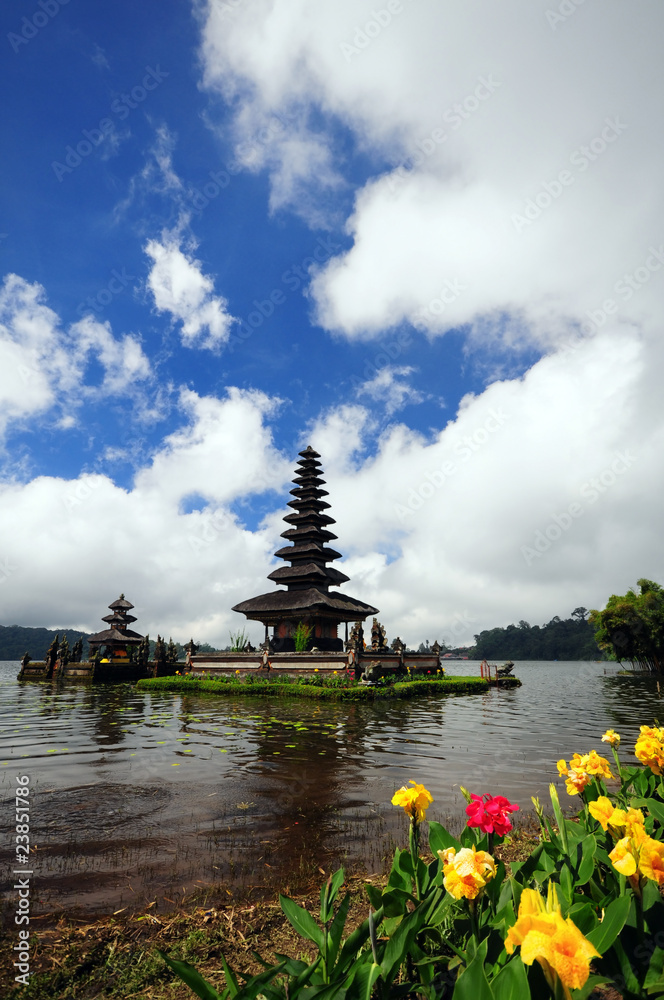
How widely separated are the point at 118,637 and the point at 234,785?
37775 mm

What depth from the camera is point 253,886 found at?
398cm

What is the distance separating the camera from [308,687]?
70.3 ft

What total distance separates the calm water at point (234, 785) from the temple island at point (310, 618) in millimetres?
9096

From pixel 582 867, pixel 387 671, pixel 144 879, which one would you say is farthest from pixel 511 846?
pixel 387 671

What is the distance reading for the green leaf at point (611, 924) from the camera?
1.91 meters

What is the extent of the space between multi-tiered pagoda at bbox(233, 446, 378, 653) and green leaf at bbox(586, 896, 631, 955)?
1146 inches

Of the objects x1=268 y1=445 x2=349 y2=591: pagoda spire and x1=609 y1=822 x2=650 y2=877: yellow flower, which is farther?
x1=268 y1=445 x2=349 y2=591: pagoda spire

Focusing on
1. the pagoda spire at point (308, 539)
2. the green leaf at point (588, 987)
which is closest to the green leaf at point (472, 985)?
the green leaf at point (588, 987)

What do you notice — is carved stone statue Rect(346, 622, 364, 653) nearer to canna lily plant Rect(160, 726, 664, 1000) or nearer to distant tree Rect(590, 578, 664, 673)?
canna lily plant Rect(160, 726, 664, 1000)

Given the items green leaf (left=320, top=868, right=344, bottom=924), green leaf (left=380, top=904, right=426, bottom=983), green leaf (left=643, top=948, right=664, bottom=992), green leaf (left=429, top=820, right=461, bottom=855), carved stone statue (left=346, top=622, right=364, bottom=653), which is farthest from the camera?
carved stone statue (left=346, top=622, right=364, bottom=653)

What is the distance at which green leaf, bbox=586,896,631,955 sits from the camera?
6.26 feet

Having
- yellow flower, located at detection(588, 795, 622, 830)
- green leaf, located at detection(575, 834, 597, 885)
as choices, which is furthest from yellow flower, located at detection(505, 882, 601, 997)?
green leaf, located at detection(575, 834, 597, 885)

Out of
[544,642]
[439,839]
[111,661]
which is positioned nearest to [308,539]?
[111,661]

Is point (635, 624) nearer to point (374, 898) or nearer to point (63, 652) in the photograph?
point (63, 652)
